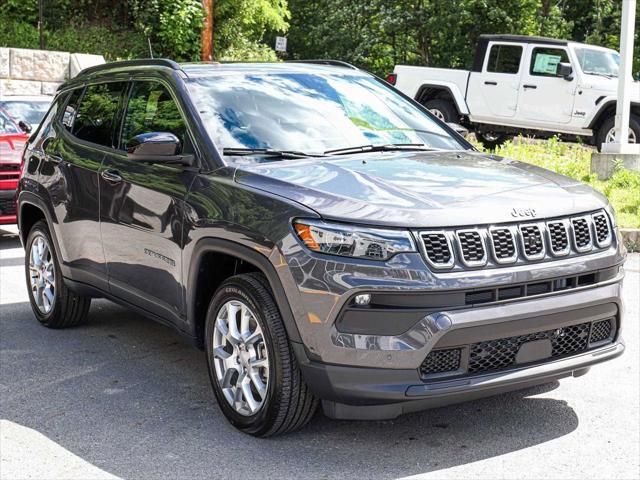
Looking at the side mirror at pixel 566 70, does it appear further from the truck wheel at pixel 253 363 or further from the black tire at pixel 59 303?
the truck wheel at pixel 253 363

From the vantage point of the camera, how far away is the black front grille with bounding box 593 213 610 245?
4.61 m

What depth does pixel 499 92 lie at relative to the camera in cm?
1966

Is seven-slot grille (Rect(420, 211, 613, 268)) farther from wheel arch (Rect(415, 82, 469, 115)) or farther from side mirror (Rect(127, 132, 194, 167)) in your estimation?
wheel arch (Rect(415, 82, 469, 115))

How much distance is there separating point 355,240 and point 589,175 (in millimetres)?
9421

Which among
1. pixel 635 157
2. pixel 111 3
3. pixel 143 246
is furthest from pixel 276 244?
pixel 111 3

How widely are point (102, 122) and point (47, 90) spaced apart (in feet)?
59.7

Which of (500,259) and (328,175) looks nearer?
(500,259)

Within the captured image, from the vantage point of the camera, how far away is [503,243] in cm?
421

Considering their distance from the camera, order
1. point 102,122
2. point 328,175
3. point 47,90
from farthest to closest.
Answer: point 47,90 < point 102,122 < point 328,175

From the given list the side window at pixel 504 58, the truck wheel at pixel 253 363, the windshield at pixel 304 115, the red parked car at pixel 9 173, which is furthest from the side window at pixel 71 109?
the side window at pixel 504 58

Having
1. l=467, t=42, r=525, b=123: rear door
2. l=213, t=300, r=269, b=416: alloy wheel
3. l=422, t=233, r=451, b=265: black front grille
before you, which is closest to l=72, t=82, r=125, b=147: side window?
l=213, t=300, r=269, b=416: alloy wheel

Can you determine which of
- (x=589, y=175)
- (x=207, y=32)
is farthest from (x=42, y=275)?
(x=207, y=32)

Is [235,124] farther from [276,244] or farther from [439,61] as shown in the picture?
[439,61]

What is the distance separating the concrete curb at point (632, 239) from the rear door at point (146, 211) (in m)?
5.85
